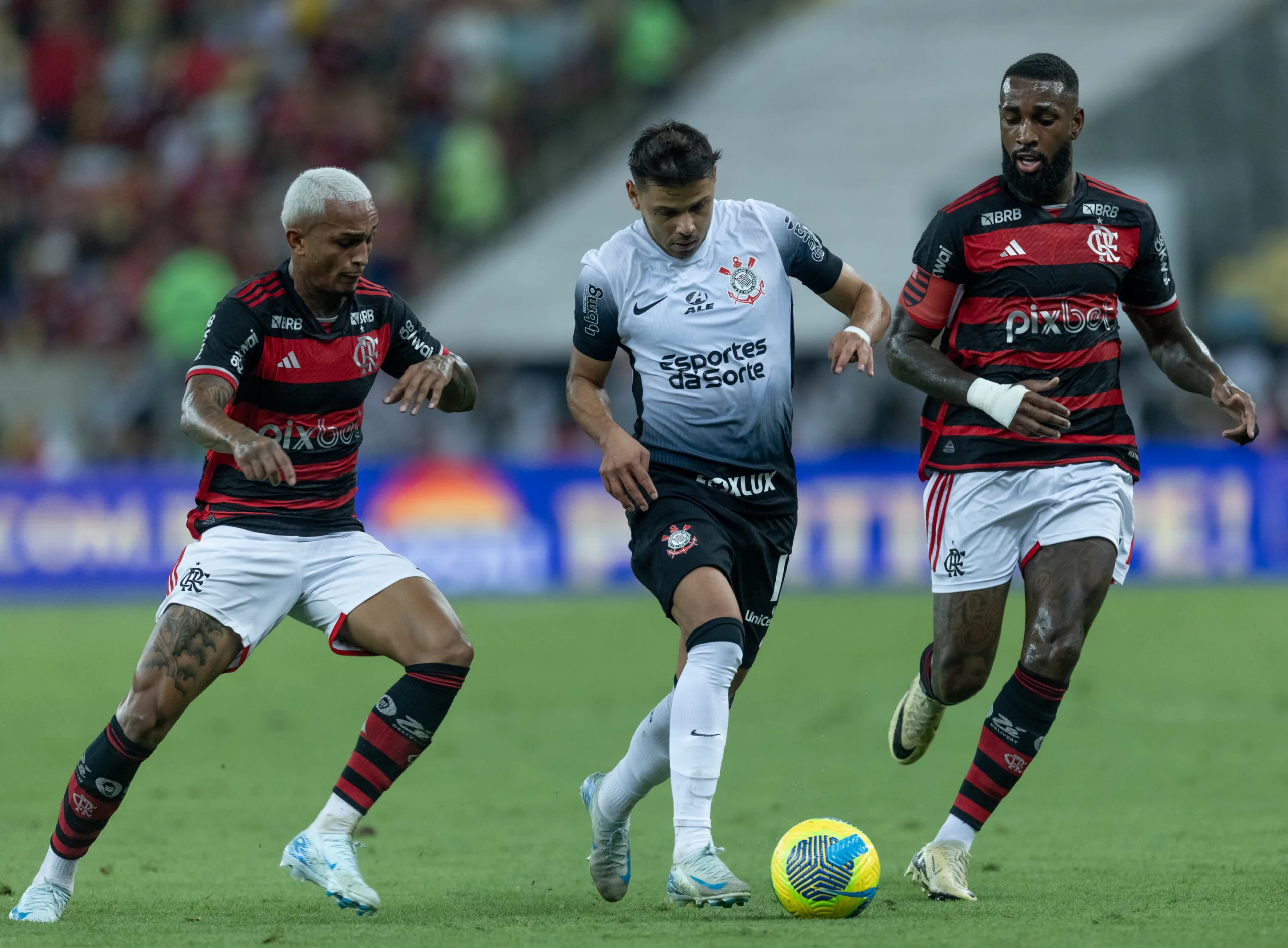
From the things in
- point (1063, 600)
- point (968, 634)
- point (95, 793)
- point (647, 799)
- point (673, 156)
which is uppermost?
point (673, 156)

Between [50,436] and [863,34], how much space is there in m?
14.4

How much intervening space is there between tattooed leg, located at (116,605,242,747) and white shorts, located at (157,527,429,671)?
60 mm

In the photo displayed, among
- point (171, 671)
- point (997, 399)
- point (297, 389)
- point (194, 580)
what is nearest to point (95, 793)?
point (171, 671)

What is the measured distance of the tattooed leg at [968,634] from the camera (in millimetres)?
6980

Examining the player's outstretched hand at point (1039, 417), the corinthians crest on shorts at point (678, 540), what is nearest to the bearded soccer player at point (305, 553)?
the corinthians crest on shorts at point (678, 540)

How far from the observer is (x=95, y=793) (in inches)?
248

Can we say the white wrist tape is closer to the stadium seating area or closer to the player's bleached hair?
the player's bleached hair

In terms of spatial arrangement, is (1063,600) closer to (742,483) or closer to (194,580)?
(742,483)

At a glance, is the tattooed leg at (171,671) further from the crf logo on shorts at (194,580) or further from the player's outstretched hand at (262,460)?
the player's outstretched hand at (262,460)

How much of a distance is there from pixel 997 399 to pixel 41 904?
3.53 meters

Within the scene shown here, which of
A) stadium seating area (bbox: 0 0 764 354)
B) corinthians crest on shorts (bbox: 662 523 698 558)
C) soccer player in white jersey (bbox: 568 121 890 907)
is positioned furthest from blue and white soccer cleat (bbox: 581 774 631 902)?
stadium seating area (bbox: 0 0 764 354)

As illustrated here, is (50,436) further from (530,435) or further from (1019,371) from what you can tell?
(1019,371)

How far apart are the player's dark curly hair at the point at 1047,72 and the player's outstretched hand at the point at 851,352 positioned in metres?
1.07

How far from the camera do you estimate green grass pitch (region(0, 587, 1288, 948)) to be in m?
5.96
